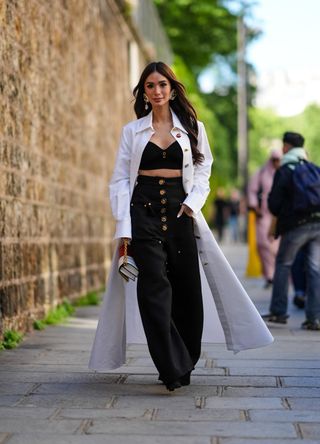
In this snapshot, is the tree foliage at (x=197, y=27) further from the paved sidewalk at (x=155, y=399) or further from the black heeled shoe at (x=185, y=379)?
the black heeled shoe at (x=185, y=379)

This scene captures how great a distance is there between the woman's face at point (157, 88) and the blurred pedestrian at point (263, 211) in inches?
297

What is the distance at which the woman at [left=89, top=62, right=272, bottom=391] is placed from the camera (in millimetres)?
6250

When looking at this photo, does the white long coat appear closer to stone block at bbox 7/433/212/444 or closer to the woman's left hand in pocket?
the woman's left hand in pocket

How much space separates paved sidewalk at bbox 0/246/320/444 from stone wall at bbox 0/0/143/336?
35.8 inches

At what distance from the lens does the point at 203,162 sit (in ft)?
21.4

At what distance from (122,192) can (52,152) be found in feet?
14.5

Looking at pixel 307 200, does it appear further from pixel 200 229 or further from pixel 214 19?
pixel 214 19

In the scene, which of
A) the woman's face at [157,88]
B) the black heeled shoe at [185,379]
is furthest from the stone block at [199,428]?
the woman's face at [157,88]

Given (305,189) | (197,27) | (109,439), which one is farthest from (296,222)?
(197,27)

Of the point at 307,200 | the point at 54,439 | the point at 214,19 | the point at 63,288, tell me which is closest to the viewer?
the point at 54,439

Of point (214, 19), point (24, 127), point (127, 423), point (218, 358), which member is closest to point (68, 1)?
point (24, 127)

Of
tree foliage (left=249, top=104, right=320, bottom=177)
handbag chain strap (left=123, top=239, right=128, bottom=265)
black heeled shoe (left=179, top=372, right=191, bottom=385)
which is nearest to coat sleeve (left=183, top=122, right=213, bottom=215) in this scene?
handbag chain strap (left=123, top=239, right=128, bottom=265)

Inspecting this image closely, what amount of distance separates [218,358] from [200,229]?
1.58 metres

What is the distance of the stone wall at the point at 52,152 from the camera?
8.56 meters
